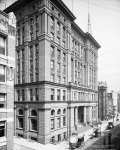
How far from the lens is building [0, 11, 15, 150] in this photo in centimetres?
1608

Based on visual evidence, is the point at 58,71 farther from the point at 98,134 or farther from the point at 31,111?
the point at 98,134

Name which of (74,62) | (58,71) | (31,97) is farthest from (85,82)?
(31,97)

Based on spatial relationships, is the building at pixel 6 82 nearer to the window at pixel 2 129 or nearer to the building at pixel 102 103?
the window at pixel 2 129

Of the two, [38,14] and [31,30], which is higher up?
[38,14]

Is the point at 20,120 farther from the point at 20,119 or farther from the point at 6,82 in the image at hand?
the point at 6,82

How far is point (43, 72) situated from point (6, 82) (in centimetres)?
1132

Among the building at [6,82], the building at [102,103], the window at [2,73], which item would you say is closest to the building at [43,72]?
the building at [6,82]

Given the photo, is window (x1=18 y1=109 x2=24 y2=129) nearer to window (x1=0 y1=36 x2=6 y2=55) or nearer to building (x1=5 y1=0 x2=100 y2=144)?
building (x1=5 y1=0 x2=100 y2=144)

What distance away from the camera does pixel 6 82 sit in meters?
16.6

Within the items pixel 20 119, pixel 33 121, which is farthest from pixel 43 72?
pixel 20 119

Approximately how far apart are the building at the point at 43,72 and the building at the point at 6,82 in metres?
10.3

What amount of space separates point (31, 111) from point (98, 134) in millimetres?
16274

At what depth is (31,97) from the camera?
96.6 ft

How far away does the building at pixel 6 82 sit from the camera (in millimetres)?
16078
